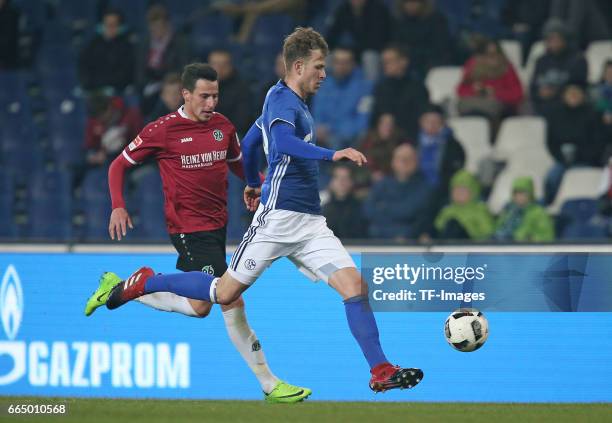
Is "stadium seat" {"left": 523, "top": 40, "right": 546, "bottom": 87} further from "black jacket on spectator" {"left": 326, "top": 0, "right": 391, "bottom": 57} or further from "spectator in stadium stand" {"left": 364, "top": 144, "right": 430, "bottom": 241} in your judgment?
"spectator in stadium stand" {"left": 364, "top": 144, "right": 430, "bottom": 241}

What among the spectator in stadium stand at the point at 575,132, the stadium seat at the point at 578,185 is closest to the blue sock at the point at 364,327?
the stadium seat at the point at 578,185

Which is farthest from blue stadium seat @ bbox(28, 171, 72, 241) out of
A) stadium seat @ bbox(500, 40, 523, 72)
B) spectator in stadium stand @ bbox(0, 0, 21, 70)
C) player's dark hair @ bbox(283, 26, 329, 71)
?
player's dark hair @ bbox(283, 26, 329, 71)

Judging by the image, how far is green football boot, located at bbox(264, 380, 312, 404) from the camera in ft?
27.0

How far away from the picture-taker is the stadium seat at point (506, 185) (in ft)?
41.1

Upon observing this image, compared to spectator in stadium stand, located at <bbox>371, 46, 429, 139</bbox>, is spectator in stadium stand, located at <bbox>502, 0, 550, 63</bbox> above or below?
above

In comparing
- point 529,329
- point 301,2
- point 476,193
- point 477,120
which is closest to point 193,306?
point 529,329

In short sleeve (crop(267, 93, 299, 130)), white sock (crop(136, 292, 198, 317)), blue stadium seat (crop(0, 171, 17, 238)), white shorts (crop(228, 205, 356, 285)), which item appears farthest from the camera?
blue stadium seat (crop(0, 171, 17, 238))

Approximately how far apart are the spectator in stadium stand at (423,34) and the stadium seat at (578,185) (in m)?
2.05

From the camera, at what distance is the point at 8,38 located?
14.8 m

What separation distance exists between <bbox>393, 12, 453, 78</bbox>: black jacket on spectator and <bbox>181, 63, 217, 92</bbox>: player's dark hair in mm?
5699

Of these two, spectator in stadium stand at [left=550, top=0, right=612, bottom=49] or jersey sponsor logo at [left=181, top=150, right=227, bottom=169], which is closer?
jersey sponsor logo at [left=181, top=150, right=227, bottom=169]

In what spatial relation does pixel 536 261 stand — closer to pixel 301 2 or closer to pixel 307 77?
pixel 307 77

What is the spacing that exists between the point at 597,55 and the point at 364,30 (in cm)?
240

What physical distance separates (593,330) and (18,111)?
7.80m
